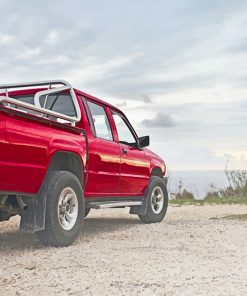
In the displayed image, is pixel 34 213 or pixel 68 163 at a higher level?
pixel 68 163

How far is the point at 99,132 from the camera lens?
282 inches

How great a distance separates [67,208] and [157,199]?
332 centimetres

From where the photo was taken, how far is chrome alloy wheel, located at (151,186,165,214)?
8.97 meters

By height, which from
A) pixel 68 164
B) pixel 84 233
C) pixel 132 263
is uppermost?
pixel 68 164

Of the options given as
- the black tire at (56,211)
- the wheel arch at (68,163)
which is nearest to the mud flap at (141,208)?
the wheel arch at (68,163)

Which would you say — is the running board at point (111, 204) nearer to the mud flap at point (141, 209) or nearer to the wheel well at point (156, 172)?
the mud flap at point (141, 209)

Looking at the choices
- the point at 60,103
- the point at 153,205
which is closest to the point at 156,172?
the point at 153,205

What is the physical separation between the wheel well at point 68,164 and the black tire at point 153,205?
8.35ft

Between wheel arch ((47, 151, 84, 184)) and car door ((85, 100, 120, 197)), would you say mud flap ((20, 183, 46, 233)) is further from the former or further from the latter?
car door ((85, 100, 120, 197))

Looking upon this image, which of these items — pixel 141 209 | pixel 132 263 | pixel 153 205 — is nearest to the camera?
pixel 132 263

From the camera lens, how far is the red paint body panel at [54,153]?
198 inches

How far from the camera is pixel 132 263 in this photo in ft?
15.7

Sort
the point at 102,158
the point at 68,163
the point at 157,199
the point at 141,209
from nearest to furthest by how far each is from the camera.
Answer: the point at 68,163, the point at 102,158, the point at 141,209, the point at 157,199

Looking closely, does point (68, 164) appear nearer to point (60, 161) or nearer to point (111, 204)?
point (60, 161)
